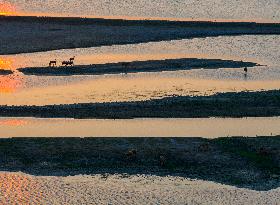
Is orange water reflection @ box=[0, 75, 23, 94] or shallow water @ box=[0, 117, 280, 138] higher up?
orange water reflection @ box=[0, 75, 23, 94]

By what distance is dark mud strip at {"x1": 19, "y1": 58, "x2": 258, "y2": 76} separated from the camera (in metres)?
62.1

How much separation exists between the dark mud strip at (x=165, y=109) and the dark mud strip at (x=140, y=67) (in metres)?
14.2

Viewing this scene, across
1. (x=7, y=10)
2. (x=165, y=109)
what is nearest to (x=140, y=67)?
(x=165, y=109)

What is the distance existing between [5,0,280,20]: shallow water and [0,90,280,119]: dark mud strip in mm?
61131

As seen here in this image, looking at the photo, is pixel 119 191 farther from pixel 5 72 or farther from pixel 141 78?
A: pixel 5 72

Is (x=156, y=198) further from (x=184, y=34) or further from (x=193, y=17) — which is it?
(x=193, y=17)

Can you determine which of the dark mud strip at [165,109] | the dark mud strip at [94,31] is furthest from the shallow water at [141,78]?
the dark mud strip at [94,31]

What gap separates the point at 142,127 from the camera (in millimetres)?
42938

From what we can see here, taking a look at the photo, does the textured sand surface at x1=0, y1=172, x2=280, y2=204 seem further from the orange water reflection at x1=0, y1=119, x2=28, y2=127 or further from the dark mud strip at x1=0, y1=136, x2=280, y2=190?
the orange water reflection at x1=0, y1=119, x2=28, y2=127

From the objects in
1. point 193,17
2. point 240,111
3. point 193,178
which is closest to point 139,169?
point 193,178

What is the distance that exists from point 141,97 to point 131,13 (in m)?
67.0

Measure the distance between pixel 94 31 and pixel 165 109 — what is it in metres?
42.3

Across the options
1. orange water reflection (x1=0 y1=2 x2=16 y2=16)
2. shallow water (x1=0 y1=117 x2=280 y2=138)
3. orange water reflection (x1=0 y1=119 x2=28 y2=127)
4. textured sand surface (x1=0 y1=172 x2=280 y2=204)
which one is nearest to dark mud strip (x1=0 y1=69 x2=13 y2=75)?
shallow water (x1=0 y1=117 x2=280 y2=138)

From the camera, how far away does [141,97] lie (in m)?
50.8
